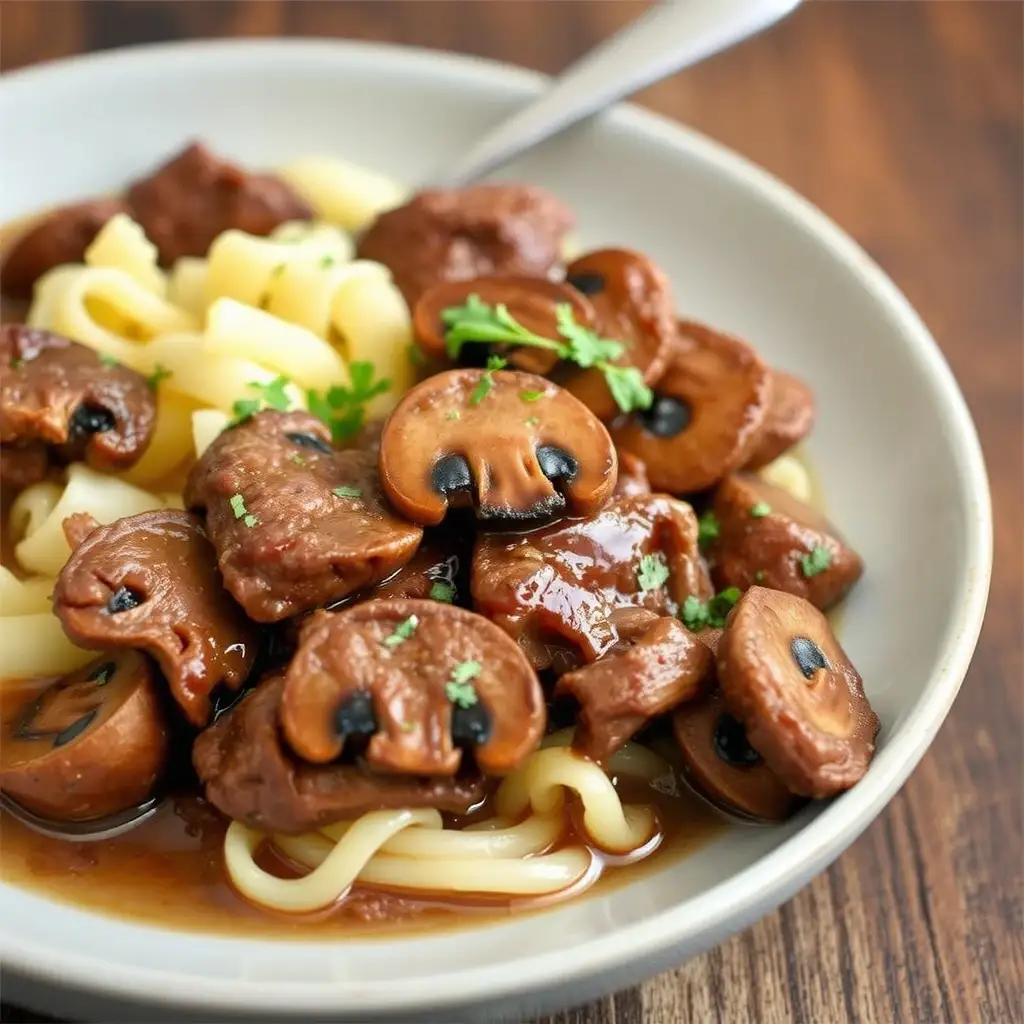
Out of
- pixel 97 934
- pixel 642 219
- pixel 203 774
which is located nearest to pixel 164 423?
pixel 203 774

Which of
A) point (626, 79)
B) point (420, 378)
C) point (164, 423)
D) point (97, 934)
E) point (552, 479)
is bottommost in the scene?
point (97, 934)

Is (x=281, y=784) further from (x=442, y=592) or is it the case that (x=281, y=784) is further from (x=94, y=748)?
(x=442, y=592)

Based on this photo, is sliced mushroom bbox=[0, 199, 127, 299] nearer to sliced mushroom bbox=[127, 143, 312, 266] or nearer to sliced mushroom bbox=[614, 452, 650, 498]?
sliced mushroom bbox=[127, 143, 312, 266]

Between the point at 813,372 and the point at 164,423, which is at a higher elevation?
the point at 813,372

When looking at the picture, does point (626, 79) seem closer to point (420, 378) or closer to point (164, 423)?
point (420, 378)

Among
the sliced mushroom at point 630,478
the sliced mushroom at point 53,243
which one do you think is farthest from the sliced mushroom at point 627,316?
the sliced mushroom at point 53,243

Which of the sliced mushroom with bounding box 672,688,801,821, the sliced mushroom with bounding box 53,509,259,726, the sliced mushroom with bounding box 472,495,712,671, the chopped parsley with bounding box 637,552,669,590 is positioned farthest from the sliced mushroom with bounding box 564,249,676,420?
the sliced mushroom with bounding box 53,509,259,726
